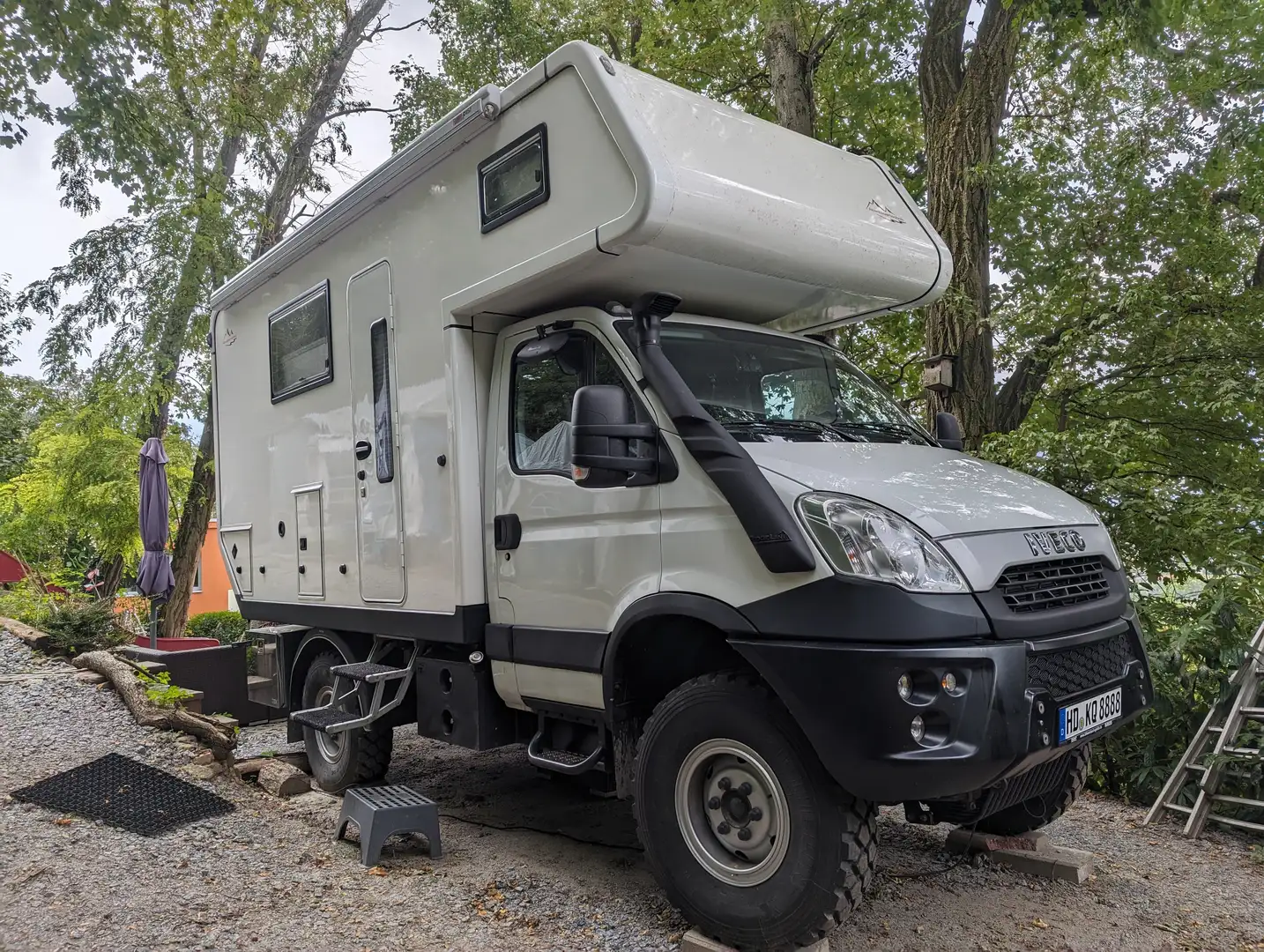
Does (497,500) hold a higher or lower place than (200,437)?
lower

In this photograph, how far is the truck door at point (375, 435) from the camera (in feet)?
17.4

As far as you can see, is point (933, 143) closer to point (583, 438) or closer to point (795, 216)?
point (795, 216)

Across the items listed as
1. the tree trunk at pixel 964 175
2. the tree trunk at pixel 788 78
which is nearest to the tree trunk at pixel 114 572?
the tree trunk at pixel 788 78

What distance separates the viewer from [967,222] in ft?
28.4

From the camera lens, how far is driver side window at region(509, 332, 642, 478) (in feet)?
14.1

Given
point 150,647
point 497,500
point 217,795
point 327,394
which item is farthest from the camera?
point 150,647

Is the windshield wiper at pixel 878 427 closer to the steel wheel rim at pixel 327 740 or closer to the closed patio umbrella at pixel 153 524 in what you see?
the steel wheel rim at pixel 327 740

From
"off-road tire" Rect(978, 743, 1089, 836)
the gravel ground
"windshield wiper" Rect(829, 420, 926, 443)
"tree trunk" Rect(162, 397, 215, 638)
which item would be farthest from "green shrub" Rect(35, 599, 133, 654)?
"off-road tire" Rect(978, 743, 1089, 836)

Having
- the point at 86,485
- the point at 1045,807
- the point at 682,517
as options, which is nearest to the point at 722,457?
the point at 682,517

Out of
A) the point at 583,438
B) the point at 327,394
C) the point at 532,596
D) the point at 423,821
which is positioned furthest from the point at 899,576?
the point at 327,394

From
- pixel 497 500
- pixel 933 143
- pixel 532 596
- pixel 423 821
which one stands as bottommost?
pixel 423 821

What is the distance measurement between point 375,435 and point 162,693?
287 centimetres

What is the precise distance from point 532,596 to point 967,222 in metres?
6.17

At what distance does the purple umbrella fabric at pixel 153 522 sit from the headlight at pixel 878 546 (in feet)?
31.1
